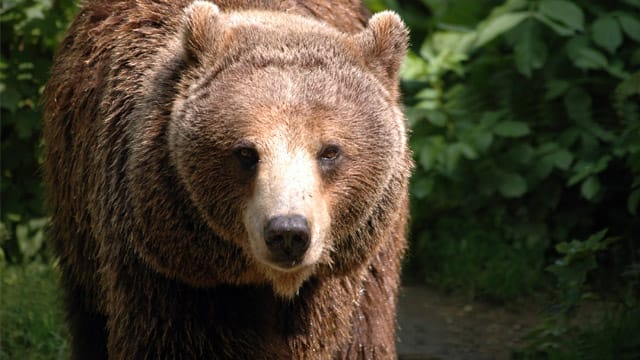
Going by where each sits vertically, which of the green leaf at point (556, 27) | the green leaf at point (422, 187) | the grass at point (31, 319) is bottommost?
the grass at point (31, 319)

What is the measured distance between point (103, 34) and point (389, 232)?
180cm

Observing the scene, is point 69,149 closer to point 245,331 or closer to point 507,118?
point 245,331

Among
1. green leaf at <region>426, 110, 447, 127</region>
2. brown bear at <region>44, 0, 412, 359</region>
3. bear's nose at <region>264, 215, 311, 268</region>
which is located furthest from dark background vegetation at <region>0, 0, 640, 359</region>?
bear's nose at <region>264, 215, 311, 268</region>

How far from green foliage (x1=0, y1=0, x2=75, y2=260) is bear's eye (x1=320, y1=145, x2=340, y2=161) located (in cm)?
370

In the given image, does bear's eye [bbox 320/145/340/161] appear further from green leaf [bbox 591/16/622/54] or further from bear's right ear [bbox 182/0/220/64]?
green leaf [bbox 591/16/622/54]

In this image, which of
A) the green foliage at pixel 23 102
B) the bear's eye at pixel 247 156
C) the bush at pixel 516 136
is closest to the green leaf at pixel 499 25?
the bush at pixel 516 136

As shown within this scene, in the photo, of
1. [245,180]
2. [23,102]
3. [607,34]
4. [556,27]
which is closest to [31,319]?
[23,102]

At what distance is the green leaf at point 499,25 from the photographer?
828 cm

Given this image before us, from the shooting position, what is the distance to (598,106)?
872 centimetres

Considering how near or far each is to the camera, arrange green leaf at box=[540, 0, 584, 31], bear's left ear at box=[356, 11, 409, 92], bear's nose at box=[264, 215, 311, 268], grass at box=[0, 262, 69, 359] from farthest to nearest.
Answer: green leaf at box=[540, 0, 584, 31], grass at box=[0, 262, 69, 359], bear's left ear at box=[356, 11, 409, 92], bear's nose at box=[264, 215, 311, 268]

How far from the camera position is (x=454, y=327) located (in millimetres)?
8102

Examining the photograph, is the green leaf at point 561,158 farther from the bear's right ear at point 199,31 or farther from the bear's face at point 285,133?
the bear's right ear at point 199,31

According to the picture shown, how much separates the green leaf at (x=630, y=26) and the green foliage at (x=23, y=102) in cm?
352

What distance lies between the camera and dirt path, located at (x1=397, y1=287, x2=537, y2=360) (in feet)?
25.1
